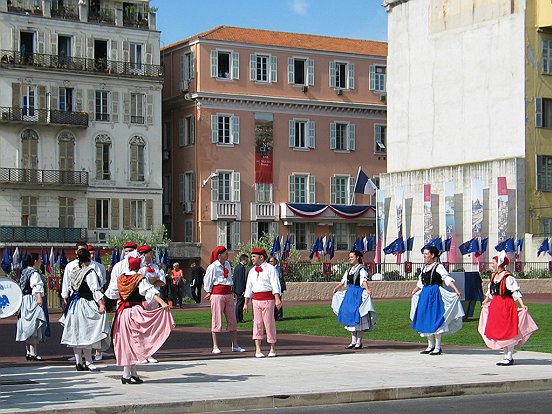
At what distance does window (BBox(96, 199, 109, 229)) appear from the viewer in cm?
6981

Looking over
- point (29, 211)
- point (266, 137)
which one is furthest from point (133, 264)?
point (266, 137)

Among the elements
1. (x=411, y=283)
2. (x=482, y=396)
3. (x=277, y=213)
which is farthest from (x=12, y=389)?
(x=277, y=213)

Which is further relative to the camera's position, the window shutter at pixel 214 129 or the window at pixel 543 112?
the window shutter at pixel 214 129

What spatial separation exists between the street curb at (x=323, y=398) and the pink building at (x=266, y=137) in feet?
175

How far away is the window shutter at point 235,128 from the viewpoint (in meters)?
72.6

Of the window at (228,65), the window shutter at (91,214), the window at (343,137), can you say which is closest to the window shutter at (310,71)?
the window at (343,137)

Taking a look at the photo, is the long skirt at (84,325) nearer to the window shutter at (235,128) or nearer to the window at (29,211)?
the window at (29,211)

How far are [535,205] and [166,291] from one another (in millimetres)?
21724

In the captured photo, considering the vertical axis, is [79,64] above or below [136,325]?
above

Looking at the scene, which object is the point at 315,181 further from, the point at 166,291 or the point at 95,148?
the point at 166,291

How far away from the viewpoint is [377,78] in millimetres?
77938

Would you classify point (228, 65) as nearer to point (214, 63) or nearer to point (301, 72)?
point (214, 63)

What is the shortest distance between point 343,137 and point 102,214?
1656 centimetres

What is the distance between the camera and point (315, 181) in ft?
247
